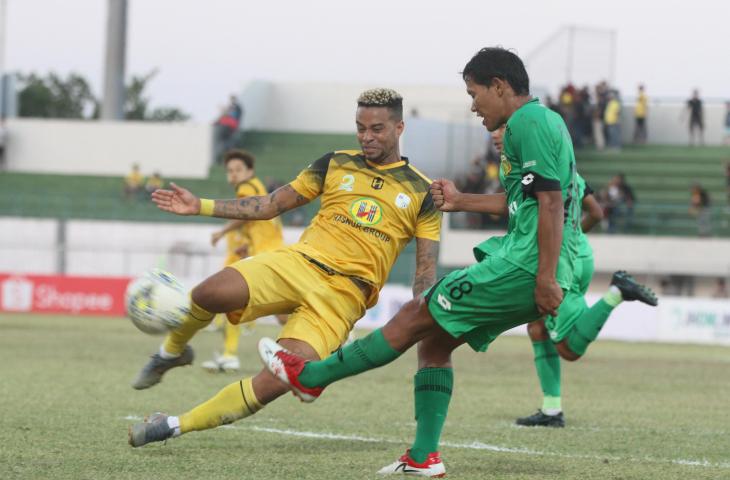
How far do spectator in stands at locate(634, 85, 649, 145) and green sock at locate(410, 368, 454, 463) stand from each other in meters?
33.1

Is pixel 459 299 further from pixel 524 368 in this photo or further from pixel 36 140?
pixel 36 140

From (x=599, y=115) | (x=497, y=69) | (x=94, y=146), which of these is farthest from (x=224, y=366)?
(x=94, y=146)

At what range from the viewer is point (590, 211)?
973 cm

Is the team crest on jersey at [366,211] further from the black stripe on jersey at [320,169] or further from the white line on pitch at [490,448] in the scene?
the white line on pitch at [490,448]

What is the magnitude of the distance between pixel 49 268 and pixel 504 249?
2632 centimetres

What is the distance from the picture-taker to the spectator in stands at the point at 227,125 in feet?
134

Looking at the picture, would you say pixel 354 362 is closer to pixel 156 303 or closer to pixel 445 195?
pixel 445 195

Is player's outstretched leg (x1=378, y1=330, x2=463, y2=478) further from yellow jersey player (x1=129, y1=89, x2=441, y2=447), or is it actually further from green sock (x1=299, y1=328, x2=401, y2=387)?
yellow jersey player (x1=129, y1=89, x2=441, y2=447)

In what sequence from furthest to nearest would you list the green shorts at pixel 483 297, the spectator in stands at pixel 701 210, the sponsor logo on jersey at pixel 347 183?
the spectator in stands at pixel 701 210 < the sponsor logo on jersey at pixel 347 183 < the green shorts at pixel 483 297

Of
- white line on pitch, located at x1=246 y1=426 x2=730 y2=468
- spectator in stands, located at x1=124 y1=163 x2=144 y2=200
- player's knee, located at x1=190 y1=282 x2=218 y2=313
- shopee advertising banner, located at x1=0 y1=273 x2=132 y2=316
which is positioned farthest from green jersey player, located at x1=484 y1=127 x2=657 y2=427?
spectator in stands, located at x1=124 y1=163 x2=144 y2=200

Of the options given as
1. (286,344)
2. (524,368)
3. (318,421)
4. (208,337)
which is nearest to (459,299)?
(286,344)

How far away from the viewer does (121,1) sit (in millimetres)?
41688

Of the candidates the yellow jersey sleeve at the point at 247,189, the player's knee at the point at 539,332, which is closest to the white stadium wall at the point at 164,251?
the yellow jersey sleeve at the point at 247,189

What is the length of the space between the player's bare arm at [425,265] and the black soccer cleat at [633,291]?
2198 millimetres
